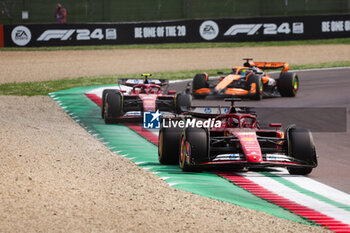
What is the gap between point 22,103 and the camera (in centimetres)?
2172

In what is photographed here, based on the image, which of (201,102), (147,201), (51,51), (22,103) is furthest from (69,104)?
(51,51)

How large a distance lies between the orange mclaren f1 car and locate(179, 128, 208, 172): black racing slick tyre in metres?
11.9

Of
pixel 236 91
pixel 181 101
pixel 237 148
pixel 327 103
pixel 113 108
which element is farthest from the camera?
pixel 236 91

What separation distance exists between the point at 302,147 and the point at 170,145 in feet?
6.65

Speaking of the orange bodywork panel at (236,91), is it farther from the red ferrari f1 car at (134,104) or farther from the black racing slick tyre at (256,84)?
the red ferrari f1 car at (134,104)

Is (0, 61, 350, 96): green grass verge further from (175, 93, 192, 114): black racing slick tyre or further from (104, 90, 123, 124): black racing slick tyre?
(175, 93, 192, 114): black racing slick tyre

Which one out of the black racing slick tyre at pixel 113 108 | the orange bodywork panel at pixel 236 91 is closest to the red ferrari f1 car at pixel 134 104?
the black racing slick tyre at pixel 113 108

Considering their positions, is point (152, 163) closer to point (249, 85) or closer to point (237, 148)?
point (237, 148)

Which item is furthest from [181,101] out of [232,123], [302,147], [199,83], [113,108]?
[302,147]

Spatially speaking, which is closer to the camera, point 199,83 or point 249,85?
point 249,85

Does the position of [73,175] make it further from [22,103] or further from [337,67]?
[337,67]

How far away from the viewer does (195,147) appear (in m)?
11.1

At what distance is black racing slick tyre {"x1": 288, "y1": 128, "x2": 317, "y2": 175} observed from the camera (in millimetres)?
11281

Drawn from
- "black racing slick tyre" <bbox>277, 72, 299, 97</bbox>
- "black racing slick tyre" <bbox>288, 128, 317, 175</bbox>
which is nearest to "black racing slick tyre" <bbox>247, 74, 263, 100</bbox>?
"black racing slick tyre" <bbox>277, 72, 299, 97</bbox>
